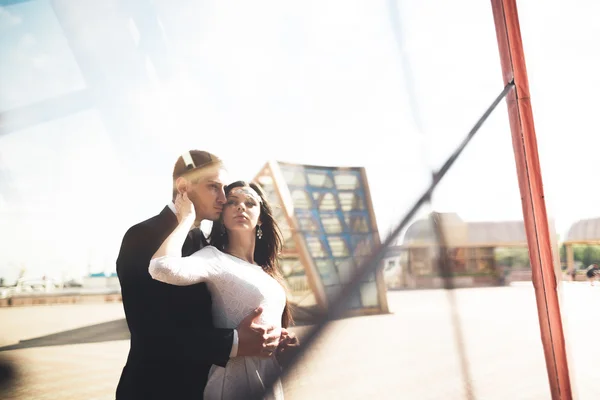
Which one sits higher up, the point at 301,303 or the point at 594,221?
the point at 301,303

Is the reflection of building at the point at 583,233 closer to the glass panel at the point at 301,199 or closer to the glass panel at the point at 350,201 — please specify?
the glass panel at the point at 350,201

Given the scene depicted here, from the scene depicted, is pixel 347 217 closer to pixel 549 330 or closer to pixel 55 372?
pixel 549 330

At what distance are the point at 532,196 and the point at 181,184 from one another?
2.32 feet

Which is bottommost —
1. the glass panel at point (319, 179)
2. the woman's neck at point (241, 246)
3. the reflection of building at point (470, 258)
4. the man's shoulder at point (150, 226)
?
the reflection of building at point (470, 258)

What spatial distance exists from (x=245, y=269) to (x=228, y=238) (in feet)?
0.27

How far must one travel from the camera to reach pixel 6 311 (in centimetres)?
118

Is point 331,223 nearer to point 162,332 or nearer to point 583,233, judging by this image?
point 162,332

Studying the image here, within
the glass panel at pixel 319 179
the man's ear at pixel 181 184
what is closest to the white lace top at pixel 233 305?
the man's ear at pixel 181 184

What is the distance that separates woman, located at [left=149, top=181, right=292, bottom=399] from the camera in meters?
0.58

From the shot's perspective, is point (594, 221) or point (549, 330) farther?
point (594, 221)

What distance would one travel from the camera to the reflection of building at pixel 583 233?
499cm

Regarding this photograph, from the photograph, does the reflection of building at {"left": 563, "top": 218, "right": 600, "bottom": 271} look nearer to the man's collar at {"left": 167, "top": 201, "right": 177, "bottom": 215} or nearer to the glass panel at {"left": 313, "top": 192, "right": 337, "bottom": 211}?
the glass panel at {"left": 313, "top": 192, "right": 337, "bottom": 211}

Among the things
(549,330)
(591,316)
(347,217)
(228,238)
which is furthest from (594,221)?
(228,238)

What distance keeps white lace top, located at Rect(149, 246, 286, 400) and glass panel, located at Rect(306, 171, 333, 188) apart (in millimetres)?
706
